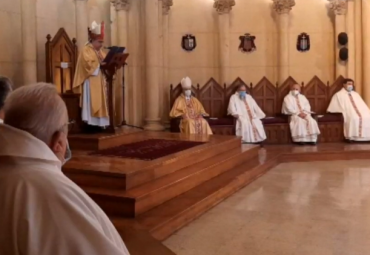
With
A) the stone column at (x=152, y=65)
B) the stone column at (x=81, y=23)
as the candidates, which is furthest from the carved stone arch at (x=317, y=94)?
the stone column at (x=81, y=23)

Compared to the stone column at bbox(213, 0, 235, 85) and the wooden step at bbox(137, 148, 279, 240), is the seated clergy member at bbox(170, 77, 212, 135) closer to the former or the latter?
the stone column at bbox(213, 0, 235, 85)

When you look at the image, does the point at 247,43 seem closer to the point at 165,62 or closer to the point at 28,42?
the point at 165,62

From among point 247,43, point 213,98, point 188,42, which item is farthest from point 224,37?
point 213,98

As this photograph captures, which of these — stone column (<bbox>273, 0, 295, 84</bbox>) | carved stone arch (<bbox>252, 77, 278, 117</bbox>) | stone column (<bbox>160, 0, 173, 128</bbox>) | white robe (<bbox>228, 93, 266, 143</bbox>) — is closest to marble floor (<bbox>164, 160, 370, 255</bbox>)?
white robe (<bbox>228, 93, 266, 143</bbox>)

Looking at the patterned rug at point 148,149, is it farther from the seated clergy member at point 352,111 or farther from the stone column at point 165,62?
the seated clergy member at point 352,111

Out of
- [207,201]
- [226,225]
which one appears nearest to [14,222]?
[226,225]

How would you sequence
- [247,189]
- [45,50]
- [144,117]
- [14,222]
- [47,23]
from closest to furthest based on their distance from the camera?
[14,222] → [247,189] → [45,50] → [47,23] → [144,117]

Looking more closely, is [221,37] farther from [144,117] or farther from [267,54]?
[144,117]

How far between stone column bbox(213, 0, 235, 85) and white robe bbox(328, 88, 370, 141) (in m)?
2.56

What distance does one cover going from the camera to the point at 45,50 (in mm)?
8055

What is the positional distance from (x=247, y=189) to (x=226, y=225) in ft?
5.47

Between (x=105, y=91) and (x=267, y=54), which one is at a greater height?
(x=267, y=54)

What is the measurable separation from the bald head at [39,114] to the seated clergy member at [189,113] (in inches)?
310

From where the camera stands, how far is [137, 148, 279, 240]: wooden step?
432 centimetres
